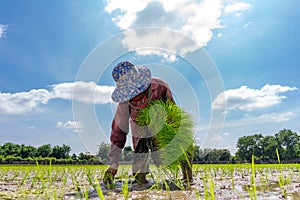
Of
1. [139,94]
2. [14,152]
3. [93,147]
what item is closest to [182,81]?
[139,94]

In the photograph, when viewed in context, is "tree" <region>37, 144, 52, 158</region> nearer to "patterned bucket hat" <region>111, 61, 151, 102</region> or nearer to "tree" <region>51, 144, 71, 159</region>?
"tree" <region>51, 144, 71, 159</region>

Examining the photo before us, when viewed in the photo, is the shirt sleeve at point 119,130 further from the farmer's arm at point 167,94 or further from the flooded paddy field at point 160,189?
the farmer's arm at point 167,94

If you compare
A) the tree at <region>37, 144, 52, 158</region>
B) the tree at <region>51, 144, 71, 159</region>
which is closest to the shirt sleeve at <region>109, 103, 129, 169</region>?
the tree at <region>51, 144, 71, 159</region>

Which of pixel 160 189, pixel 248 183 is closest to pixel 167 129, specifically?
pixel 160 189

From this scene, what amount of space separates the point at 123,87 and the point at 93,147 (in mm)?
828

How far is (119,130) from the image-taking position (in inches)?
137

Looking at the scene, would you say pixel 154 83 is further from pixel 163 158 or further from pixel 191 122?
pixel 163 158

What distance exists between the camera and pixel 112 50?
131 inches

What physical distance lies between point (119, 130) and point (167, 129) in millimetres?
1034

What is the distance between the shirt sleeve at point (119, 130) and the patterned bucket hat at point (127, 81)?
1.35 ft

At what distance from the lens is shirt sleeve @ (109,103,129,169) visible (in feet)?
11.0

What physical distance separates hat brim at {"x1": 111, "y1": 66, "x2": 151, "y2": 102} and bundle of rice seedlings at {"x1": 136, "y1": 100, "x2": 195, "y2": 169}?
0.25m

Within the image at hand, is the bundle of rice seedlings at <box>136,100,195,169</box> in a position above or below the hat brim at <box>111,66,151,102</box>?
below

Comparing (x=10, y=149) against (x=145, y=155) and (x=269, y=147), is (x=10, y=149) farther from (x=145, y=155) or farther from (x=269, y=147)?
(x=145, y=155)
